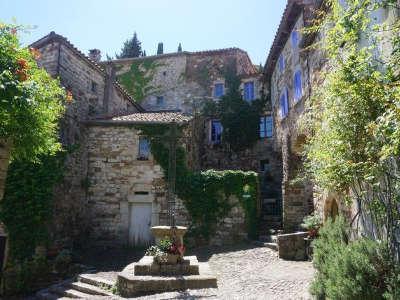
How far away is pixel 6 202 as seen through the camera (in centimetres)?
1130

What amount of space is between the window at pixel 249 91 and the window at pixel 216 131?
2446 millimetres

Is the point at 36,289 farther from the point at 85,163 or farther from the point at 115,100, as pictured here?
the point at 115,100

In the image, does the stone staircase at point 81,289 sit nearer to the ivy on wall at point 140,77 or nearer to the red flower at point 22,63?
the red flower at point 22,63

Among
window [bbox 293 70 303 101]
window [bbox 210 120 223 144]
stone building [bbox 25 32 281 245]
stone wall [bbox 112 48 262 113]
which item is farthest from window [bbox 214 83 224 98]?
window [bbox 293 70 303 101]

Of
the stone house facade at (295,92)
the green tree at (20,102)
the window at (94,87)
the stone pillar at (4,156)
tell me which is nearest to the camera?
the green tree at (20,102)

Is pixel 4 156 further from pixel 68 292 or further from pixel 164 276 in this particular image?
pixel 68 292

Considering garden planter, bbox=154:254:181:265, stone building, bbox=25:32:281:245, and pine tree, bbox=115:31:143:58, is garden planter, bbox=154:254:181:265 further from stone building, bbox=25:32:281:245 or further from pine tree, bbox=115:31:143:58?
pine tree, bbox=115:31:143:58

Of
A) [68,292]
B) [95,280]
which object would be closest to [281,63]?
[95,280]

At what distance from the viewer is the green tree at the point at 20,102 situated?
5039 millimetres

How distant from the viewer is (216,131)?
21.9 metres

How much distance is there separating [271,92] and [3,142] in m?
16.8

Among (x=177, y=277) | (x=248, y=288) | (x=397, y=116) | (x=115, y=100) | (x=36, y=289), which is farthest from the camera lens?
(x=115, y=100)

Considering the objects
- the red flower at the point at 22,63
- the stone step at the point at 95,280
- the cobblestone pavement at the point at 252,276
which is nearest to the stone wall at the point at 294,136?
the cobblestone pavement at the point at 252,276

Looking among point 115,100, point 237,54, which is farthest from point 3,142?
point 237,54
